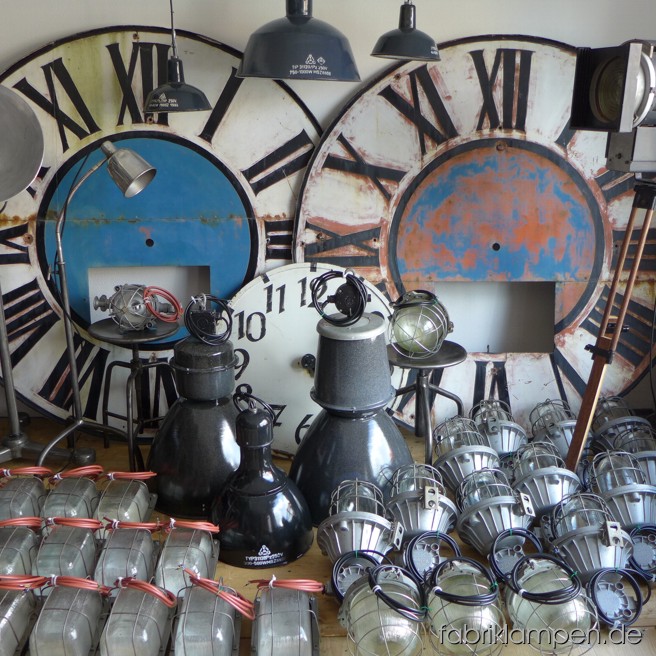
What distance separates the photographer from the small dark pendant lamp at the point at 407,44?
8.98ft

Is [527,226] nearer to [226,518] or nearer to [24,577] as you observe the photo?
[226,518]

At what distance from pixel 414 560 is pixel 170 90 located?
5.82 feet

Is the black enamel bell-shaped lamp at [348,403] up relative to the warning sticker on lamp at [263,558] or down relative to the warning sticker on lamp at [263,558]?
up

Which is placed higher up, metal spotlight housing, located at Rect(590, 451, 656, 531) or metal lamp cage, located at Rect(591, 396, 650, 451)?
metal spotlight housing, located at Rect(590, 451, 656, 531)

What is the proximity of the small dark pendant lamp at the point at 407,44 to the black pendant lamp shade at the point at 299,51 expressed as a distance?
245mm

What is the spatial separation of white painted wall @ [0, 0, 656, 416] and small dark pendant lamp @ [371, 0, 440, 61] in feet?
1.25

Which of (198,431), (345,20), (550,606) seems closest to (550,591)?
(550,606)

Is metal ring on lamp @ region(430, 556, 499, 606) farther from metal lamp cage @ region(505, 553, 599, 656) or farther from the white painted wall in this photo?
the white painted wall

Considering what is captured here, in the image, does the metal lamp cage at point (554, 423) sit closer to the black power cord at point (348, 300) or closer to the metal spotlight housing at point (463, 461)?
the metal spotlight housing at point (463, 461)

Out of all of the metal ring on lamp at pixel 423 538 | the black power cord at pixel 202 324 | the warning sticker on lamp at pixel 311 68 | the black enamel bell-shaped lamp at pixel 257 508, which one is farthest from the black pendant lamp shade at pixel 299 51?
the metal ring on lamp at pixel 423 538

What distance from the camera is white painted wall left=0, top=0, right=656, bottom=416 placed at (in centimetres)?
312

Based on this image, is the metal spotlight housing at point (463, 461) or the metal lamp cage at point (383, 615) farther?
the metal spotlight housing at point (463, 461)

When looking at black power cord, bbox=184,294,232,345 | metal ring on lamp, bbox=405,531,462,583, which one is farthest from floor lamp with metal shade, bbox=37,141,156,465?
metal ring on lamp, bbox=405,531,462,583

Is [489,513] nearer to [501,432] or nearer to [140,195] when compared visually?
[501,432]
